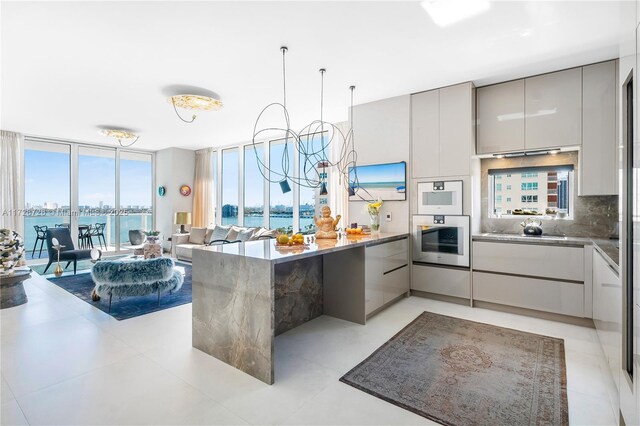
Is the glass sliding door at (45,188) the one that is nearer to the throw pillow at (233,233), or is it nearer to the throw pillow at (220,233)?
the throw pillow at (220,233)

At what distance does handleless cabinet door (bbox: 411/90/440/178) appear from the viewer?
4.07 meters

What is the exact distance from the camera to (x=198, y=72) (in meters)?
3.65

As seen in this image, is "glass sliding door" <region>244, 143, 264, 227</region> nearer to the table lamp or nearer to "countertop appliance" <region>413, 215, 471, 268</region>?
the table lamp

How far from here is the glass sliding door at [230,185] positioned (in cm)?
812

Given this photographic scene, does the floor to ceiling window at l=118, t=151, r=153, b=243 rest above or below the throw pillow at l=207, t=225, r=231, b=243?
above

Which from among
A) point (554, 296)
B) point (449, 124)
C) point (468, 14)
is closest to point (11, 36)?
point (468, 14)

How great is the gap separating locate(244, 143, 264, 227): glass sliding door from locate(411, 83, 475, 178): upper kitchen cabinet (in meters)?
4.35

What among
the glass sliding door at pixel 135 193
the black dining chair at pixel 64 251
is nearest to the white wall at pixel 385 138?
the black dining chair at pixel 64 251

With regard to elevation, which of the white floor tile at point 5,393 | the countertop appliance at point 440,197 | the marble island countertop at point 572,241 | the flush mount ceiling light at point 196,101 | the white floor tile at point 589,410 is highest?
the flush mount ceiling light at point 196,101

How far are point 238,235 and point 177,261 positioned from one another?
67.7 inches

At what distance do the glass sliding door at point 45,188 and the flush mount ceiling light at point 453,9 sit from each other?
333 inches

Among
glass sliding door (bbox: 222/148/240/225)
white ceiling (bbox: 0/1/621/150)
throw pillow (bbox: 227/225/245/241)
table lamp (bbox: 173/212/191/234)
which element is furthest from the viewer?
glass sliding door (bbox: 222/148/240/225)

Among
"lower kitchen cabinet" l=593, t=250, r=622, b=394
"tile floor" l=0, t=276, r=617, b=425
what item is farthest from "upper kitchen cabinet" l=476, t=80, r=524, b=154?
"tile floor" l=0, t=276, r=617, b=425

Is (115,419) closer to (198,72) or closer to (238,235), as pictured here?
(198,72)
